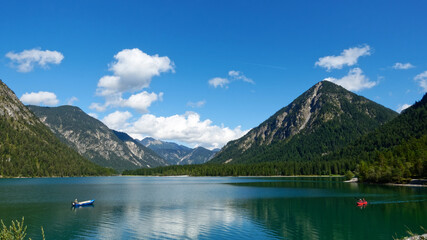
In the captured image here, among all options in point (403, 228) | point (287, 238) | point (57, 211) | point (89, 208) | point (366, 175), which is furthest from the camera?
point (366, 175)

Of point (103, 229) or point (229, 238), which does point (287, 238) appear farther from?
point (103, 229)

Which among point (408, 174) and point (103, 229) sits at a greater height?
point (408, 174)

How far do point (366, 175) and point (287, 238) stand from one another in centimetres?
15120

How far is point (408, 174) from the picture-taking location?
507 feet

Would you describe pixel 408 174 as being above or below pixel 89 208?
above

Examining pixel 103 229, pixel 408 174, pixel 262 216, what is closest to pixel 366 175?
pixel 408 174

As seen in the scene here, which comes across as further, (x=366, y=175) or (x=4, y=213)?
(x=366, y=175)

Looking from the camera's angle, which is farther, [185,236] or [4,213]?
[4,213]

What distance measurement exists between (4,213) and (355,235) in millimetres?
74172

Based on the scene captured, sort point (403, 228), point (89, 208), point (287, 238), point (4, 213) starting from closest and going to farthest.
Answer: point (287, 238) → point (403, 228) → point (4, 213) → point (89, 208)

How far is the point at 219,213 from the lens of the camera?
73750mm

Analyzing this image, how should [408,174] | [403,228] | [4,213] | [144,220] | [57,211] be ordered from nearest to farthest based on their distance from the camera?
[403,228] → [144,220] → [4,213] → [57,211] → [408,174]

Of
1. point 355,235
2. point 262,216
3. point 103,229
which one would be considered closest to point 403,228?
point 355,235

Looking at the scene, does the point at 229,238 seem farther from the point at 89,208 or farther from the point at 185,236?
the point at 89,208
